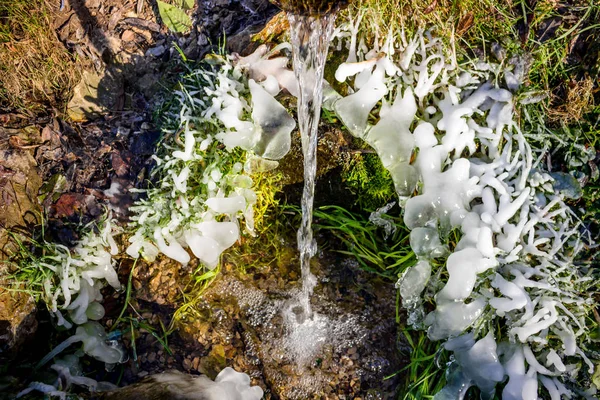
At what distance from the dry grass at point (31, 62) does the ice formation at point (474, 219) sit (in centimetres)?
134

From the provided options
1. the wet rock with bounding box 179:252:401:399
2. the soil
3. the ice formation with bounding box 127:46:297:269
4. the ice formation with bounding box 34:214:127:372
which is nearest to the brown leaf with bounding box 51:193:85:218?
the soil

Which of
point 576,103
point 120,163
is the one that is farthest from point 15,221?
point 576,103

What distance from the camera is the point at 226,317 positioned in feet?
7.51

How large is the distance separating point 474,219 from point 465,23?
0.85 meters

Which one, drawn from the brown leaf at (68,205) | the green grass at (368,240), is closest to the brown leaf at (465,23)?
the green grass at (368,240)

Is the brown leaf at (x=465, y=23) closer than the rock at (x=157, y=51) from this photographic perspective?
Yes

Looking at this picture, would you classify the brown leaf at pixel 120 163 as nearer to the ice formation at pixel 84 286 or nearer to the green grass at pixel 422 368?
the ice formation at pixel 84 286

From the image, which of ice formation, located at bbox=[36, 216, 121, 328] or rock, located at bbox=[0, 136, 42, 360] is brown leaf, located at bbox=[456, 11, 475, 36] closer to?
ice formation, located at bbox=[36, 216, 121, 328]

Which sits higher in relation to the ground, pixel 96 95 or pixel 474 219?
pixel 96 95

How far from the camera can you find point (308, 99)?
2.23 m

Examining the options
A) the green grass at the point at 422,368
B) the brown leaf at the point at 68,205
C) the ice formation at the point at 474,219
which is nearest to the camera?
the ice formation at the point at 474,219

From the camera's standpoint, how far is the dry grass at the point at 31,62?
247 cm

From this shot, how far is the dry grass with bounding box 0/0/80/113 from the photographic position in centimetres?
247

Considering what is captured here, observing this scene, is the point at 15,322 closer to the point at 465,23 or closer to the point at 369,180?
the point at 369,180
